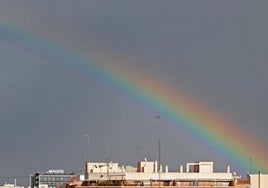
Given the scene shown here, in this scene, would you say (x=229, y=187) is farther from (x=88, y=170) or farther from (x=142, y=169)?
(x=88, y=170)

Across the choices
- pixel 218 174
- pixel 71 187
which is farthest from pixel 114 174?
pixel 218 174

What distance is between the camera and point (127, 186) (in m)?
116

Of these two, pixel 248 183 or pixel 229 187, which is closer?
pixel 229 187

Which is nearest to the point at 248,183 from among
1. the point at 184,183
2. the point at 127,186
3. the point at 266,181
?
the point at 266,181

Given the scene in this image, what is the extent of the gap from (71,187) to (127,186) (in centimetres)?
1297

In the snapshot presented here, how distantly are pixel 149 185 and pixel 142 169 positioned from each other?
19.8m

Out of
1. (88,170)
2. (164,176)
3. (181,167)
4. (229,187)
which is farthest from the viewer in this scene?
(88,170)

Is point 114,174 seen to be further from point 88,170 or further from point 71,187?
point 88,170

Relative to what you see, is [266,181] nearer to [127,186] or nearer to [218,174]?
[218,174]

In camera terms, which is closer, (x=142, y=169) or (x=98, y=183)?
(x=98, y=183)

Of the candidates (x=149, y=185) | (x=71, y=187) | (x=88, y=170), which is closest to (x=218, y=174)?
(x=149, y=185)

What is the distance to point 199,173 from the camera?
124 m

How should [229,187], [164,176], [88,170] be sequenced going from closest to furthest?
[229,187]
[164,176]
[88,170]

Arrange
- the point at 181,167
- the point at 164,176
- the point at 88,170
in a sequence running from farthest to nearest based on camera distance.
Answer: the point at 88,170
the point at 181,167
the point at 164,176
